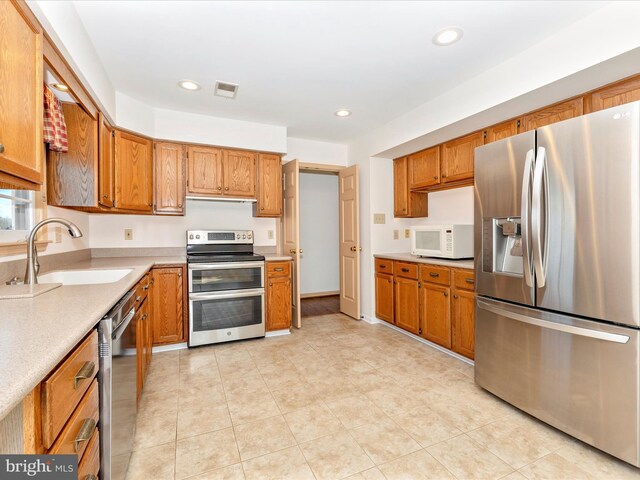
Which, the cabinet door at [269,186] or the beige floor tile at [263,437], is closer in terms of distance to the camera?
the beige floor tile at [263,437]

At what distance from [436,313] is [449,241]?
27.9 inches

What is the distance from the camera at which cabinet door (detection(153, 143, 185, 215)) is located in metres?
3.31

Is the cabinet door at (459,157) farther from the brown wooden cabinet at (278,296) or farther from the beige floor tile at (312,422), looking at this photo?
the beige floor tile at (312,422)

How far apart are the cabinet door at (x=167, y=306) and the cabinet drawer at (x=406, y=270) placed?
7.45 ft

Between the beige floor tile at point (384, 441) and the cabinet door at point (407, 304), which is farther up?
the cabinet door at point (407, 304)

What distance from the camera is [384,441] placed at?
1.80 m

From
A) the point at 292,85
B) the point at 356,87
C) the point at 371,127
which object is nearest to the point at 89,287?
the point at 292,85

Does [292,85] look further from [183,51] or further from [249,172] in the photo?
[249,172]

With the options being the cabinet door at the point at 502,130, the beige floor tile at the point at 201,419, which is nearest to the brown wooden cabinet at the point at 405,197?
the cabinet door at the point at 502,130

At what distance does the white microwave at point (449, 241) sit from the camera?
10.3 ft
